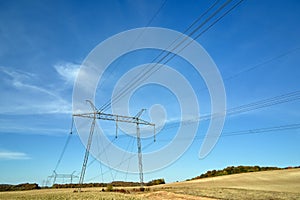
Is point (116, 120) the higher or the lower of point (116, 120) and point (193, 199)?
the higher

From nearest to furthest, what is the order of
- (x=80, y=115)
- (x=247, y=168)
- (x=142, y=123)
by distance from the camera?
1. (x=80, y=115)
2. (x=142, y=123)
3. (x=247, y=168)

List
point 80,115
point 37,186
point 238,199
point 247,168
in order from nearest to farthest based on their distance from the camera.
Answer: point 238,199, point 80,115, point 37,186, point 247,168

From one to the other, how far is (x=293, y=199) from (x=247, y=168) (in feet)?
298

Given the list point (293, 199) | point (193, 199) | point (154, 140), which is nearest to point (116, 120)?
point (154, 140)

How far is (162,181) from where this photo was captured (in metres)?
96.9

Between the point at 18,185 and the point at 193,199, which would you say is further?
the point at 18,185

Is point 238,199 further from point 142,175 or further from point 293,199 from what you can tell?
point 142,175

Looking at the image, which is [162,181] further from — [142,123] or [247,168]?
[142,123]

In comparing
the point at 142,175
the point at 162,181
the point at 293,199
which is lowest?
the point at 293,199

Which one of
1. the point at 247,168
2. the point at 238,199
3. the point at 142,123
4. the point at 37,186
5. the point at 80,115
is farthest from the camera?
the point at 247,168

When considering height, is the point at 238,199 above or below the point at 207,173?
below

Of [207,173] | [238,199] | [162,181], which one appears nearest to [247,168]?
[207,173]

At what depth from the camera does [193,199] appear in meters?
26.7

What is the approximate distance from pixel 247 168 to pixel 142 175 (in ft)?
264
